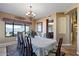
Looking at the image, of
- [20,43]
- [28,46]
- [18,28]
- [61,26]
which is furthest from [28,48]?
[61,26]

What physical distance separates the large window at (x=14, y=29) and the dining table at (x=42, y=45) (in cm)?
23

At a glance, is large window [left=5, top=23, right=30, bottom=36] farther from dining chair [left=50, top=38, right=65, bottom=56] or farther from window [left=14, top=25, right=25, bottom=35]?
dining chair [left=50, top=38, right=65, bottom=56]

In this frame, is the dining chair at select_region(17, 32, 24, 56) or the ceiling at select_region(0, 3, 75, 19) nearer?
the ceiling at select_region(0, 3, 75, 19)

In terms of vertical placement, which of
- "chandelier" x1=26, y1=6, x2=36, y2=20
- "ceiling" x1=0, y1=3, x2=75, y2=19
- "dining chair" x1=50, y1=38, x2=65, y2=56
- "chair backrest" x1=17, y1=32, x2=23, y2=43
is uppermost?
"ceiling" x1=0, y1=3, x2=75, y2=19

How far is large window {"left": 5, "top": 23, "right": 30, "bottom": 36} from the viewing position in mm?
2068

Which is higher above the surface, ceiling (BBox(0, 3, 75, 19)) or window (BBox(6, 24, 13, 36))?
ceiling (BBox(0, 3, 75, 19))

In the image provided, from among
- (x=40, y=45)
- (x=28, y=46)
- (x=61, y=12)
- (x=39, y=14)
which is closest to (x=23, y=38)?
(x=28, y=46)

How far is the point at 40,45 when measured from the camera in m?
2.15

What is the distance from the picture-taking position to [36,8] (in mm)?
2078

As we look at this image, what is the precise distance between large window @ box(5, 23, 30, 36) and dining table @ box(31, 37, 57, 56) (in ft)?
0.75

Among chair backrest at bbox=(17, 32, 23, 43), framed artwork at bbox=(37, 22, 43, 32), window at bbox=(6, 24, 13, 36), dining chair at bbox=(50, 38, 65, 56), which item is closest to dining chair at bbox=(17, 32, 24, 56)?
chair backrest at bbox=(17, 32, 23, 43)

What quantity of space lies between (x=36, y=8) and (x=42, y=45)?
0.62m

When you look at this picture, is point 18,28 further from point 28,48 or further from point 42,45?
point 42,45

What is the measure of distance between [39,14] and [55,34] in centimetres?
44
